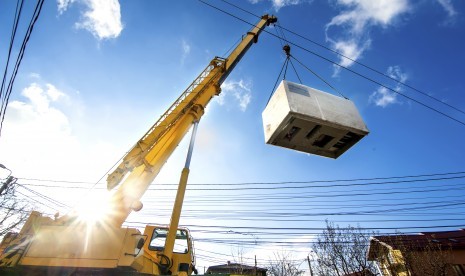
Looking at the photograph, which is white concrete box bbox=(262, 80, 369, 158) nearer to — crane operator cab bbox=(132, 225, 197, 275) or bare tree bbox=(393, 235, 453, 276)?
crane operator cab bbox=(132, 225, 197, 275)

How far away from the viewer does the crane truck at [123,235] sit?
4.21 metres

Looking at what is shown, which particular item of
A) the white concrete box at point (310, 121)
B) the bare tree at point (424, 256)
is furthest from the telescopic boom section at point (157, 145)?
the bare tree at point (424, 256)

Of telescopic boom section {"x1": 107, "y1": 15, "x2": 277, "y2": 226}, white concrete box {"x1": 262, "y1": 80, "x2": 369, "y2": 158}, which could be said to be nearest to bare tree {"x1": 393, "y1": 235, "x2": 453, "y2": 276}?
white concrete box {"x1": 262, "y1": 80, "x2": 369, "y2": 158}

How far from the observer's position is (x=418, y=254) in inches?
596

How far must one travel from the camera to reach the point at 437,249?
1600 cm

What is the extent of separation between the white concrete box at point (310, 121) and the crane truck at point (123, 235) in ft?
9.02

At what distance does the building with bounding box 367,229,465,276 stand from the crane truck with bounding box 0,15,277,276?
14284 mm

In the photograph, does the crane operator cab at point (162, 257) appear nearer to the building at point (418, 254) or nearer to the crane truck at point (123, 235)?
the crane truck at point (123, 235)

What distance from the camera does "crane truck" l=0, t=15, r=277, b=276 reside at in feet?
13.8

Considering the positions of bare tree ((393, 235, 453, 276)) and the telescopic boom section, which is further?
bare tree ((393, 235, 453, 276))

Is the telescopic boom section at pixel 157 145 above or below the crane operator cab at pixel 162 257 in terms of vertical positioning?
above

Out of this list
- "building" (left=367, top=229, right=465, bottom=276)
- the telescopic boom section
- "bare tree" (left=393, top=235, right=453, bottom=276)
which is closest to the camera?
the telescopic boom section

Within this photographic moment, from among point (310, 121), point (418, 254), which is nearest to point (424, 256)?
point (418, 254)

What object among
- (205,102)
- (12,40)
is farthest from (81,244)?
(205,102)
